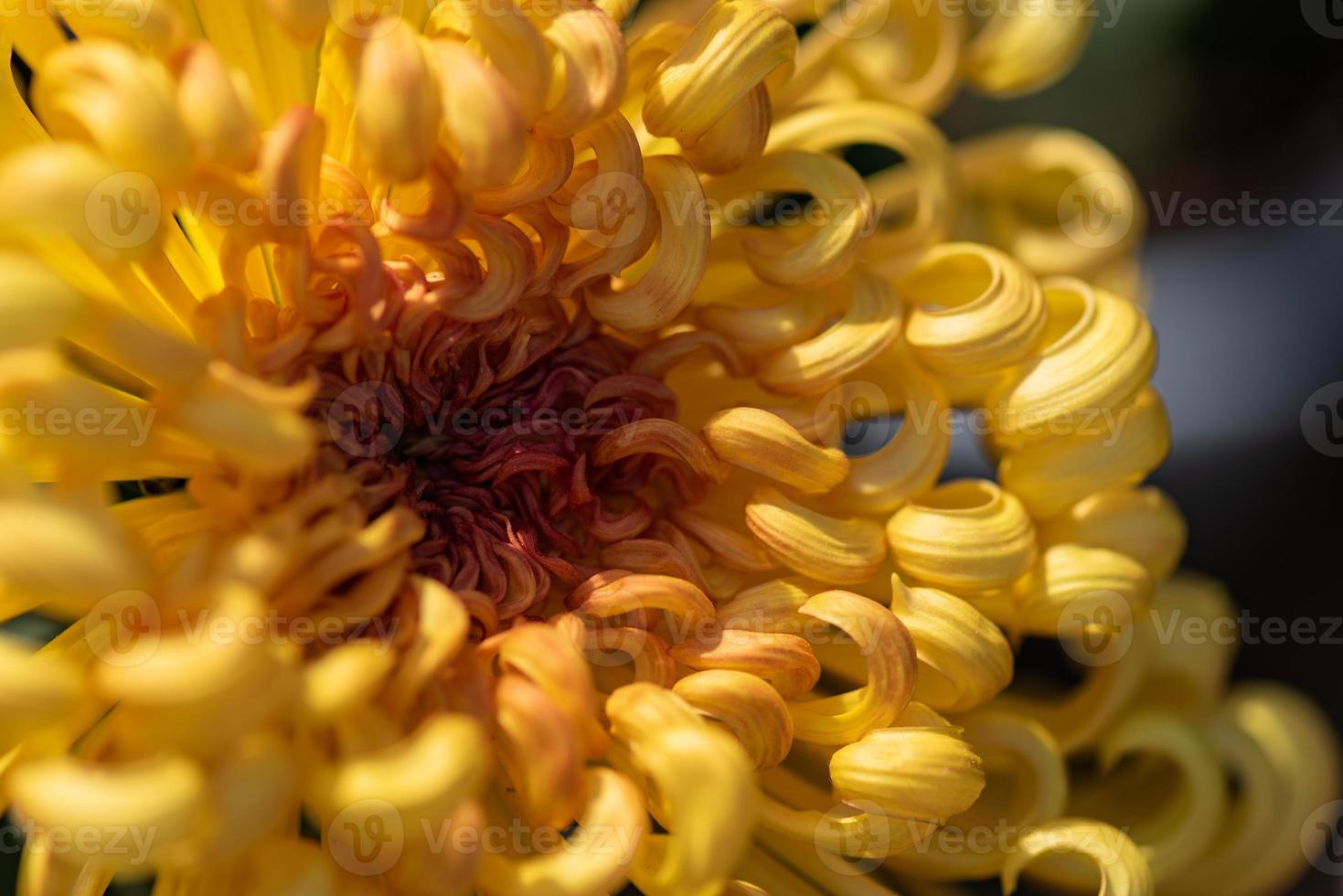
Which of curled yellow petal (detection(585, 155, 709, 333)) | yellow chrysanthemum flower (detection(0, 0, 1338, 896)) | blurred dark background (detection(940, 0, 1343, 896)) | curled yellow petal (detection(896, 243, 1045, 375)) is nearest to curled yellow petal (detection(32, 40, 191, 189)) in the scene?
yellow chrysanthemum flower (detection(0, 0, 1338, 896))

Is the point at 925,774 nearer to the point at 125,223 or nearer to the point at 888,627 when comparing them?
the point at 888,627

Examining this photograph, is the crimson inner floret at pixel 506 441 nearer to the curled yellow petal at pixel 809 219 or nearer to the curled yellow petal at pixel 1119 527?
the curled yellow petal at pixel 809 219

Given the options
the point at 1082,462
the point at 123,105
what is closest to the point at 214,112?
the point at 123,105

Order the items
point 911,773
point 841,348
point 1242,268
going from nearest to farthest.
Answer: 1. point 911,773
2. point 841,348
3. point 1242,268

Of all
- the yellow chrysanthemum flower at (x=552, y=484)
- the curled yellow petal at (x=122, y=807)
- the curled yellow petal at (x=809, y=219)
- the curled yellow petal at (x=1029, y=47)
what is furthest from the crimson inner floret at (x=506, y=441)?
the curled yellow petal at (x=1029, y=47)

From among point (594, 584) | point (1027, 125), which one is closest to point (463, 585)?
point (594, 584)

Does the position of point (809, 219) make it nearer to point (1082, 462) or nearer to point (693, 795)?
point (1082, 462)
